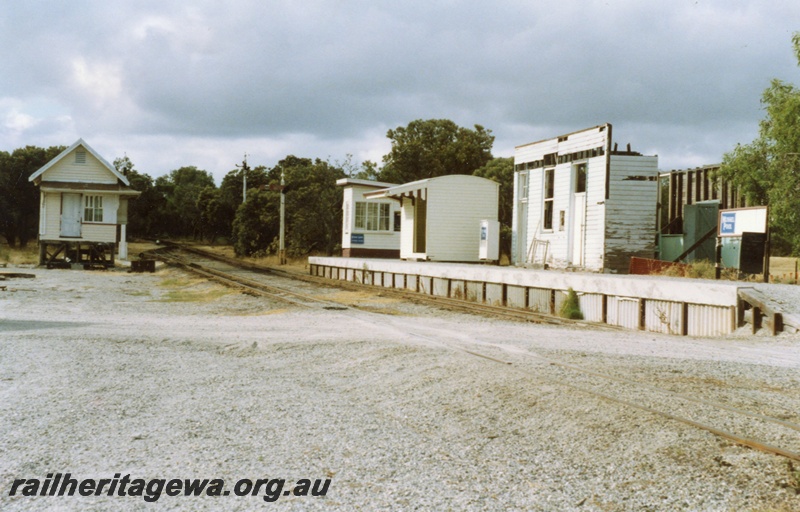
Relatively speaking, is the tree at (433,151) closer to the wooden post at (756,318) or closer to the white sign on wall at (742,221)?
the white sign on wall at (742,221)

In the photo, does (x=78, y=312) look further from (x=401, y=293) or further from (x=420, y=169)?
(x=420, y=169)

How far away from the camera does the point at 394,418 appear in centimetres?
594

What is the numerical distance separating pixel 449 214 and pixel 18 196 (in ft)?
117

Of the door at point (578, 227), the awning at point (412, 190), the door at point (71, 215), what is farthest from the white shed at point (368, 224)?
the door at point (578, 227)

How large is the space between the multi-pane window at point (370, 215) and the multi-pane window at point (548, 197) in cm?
1257

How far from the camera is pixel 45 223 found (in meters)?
33.9

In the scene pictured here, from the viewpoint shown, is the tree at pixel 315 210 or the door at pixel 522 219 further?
the tree at pixel 315 210

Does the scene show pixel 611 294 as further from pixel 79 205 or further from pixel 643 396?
pixel 79 205

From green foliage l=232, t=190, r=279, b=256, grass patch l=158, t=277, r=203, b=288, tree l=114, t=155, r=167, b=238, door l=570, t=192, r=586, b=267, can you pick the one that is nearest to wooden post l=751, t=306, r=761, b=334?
door l=570, t=192, r=586, b=267

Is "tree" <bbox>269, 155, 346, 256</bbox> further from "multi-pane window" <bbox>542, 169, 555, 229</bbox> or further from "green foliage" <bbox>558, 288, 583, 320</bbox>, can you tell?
"green foliage" <bbox>558, 288, 583, 320</bbox>

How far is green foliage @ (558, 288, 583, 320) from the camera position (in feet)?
47.8

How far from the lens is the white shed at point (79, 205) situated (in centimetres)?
3400

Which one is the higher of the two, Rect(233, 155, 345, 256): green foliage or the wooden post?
Rect(233, 155, 345, 256): green foliage

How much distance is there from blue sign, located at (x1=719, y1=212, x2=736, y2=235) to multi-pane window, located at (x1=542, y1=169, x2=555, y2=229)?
5.49 m
